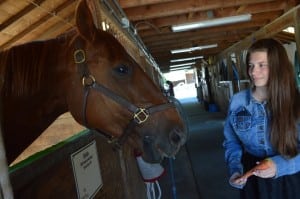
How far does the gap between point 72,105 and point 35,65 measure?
0.22 m

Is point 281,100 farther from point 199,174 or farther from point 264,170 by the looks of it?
point 199,174

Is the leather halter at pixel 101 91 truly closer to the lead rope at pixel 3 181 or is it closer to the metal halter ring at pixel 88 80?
the metal halter ring at pixel 88 80

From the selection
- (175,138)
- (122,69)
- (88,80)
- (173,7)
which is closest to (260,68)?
(175,138)

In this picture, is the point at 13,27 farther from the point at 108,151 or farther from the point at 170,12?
the point at 170,12

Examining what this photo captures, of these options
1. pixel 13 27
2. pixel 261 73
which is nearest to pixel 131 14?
pixel 13 27

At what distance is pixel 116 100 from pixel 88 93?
4.7 inches

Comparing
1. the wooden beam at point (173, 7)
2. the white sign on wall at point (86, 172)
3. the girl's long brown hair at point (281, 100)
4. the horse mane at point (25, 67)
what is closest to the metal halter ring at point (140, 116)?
the white sign on wall at point (86, 172)

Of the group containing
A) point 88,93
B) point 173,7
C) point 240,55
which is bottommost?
point 88,93

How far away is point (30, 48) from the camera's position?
54.7 inches

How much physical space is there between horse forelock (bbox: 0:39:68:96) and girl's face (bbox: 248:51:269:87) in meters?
0.93

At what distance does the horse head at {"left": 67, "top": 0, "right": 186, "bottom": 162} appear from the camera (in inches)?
53.2

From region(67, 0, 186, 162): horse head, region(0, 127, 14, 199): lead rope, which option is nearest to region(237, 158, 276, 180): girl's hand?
region(67, 0, 186, 162): horse head

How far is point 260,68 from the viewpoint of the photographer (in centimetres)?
158

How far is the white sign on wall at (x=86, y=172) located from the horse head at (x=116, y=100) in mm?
151
